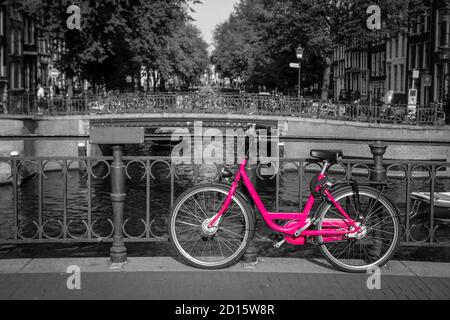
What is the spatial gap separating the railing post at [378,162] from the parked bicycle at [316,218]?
0.13 meters

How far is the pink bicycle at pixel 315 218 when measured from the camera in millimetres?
5938

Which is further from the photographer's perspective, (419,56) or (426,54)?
(419,56)

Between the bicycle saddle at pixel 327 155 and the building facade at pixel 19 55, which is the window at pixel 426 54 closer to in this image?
the building facade at pixel 19 55

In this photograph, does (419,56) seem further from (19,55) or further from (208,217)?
(208,217)

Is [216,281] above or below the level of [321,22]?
below

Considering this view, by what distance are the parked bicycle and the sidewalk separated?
176 millimetres

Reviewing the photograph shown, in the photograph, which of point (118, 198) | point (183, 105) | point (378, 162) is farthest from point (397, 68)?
point (118, 198)

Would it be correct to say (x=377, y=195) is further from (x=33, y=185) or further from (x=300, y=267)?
(x=33, y=185)

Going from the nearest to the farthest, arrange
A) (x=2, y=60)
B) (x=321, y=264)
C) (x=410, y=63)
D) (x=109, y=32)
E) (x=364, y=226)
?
(x=364, y=226)
(x=321, y=264)
(x=109, y=32)
(x=410, y=63)
(x=2, y=60)

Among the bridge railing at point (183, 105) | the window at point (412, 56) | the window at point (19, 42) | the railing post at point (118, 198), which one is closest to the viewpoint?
the railing post at point (118, 198)

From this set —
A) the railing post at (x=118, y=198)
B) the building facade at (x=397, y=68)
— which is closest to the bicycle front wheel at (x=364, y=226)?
the railing post at (x=118, y=198)

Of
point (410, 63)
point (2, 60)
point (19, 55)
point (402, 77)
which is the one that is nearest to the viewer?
point (410, 63)

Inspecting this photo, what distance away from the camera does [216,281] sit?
557 cm
